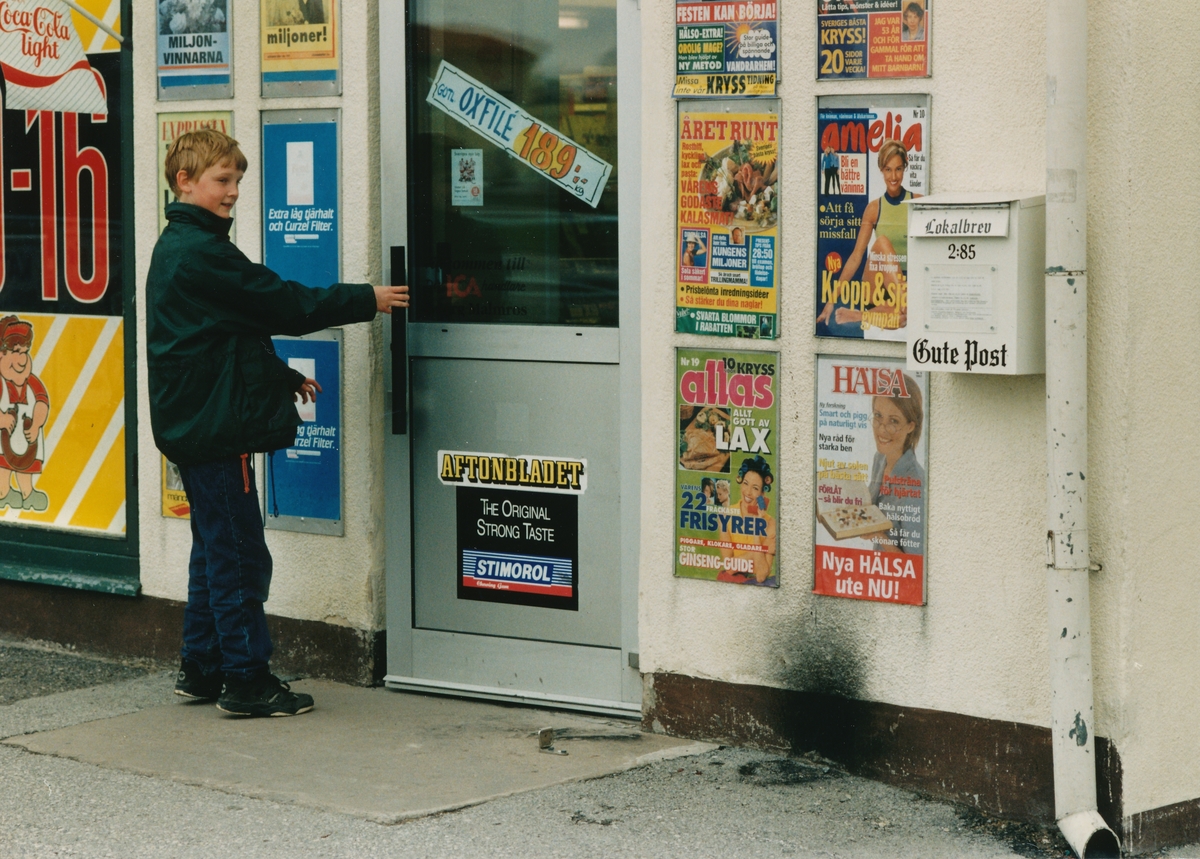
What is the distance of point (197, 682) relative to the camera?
19.1 feet

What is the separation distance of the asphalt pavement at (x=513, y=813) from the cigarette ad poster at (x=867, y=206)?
1.32 metres

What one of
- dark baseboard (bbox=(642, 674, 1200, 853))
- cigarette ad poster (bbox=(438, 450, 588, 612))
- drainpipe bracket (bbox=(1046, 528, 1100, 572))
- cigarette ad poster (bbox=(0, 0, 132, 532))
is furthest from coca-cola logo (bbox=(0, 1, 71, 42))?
drainpipe bracket (bbox=(1046, 528, 1100, 572))

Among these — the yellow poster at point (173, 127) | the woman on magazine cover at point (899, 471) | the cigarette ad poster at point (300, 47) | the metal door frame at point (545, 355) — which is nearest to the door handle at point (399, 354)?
the metal door frame at point (545, 355)

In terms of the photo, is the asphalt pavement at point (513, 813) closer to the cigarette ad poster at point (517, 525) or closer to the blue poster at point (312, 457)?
the cigarette ad poster at point (517, 525)

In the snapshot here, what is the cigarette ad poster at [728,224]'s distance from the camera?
16.2 feet

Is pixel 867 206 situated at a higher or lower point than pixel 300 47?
lower

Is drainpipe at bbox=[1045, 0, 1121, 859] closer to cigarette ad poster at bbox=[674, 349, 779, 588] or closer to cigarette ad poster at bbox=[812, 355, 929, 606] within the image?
cigarette ad poster at bbox=[812, 355, 929, 606]

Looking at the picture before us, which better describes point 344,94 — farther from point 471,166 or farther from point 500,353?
point 500,353

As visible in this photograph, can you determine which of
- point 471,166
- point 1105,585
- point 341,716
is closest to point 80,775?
point 341,716

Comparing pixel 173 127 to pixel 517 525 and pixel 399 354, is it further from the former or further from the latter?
pixel 517 525

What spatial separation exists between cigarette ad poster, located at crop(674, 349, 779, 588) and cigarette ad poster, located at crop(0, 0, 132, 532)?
258 cm

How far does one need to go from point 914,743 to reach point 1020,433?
950mm

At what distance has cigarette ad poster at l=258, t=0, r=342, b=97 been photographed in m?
5.88

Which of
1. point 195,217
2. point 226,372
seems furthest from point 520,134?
point 226,372
